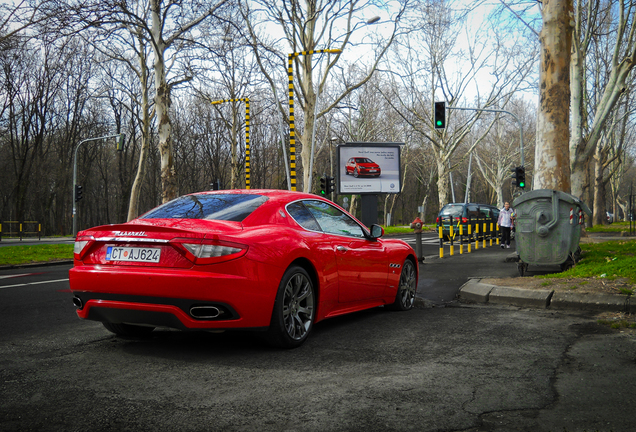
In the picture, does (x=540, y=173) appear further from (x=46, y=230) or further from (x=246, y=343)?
(x=46, y=230)

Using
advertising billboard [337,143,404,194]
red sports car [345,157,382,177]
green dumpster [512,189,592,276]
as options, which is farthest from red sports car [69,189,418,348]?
red sports car [345,157,382,177]

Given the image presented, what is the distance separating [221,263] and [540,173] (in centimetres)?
1109

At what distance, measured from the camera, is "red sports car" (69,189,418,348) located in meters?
4.30

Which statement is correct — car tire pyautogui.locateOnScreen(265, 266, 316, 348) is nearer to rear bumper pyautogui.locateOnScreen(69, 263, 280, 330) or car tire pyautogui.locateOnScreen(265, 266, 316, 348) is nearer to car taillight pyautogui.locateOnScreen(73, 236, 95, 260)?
rear bumper pyautogui.locateOnScreen(69, 263, 280, 330)

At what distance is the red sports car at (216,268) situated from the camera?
169 inches

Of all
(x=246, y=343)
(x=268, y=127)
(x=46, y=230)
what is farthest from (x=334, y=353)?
(x=268, y=127)

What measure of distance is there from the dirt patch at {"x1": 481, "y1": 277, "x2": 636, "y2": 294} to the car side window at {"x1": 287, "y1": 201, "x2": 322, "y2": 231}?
151 inches

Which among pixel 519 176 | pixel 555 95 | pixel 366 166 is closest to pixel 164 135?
pixel 366 166

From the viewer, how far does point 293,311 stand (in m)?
4.91

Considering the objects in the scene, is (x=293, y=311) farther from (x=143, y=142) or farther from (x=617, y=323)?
(x=143, y=142)

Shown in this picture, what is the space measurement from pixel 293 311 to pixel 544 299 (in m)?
3.77

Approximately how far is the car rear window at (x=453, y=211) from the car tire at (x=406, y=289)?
1616 centimetres

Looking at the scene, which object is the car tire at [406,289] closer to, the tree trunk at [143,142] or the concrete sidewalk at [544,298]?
the concrete sidewalk at [544,298]

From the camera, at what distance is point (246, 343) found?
507 cm
